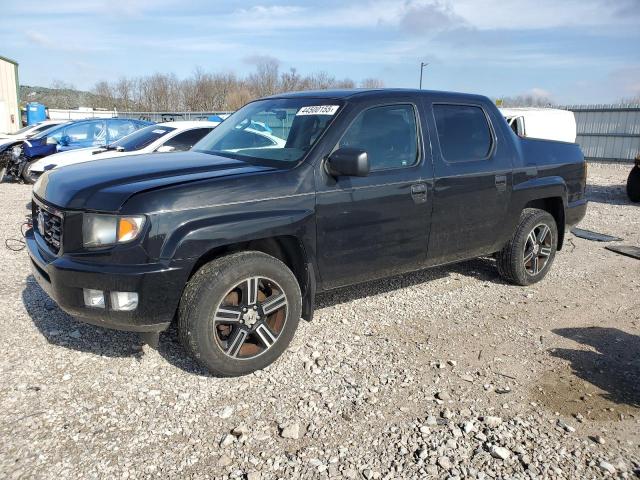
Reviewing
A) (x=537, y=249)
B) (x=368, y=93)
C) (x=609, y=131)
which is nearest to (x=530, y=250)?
(x=537, y=249)

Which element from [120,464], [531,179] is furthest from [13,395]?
[531,179]

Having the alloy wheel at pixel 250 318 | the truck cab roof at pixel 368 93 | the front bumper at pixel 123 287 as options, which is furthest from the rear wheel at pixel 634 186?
the front bumper at pixel 123 287

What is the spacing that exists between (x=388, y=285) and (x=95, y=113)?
3570 cm

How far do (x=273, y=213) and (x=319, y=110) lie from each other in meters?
1.05

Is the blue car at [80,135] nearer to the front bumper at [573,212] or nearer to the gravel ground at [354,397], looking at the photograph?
the gravel ground at [354,397]

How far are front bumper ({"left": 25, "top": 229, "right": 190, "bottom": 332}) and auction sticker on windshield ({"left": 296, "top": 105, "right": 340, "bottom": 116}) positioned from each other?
1.64m

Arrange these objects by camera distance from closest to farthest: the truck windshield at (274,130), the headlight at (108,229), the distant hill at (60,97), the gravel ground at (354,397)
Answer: the gravel ground at (354,397), the headlight at (108,229), the truck windshield at (274,130), the distant hill at (60,97)

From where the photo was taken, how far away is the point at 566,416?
328cm

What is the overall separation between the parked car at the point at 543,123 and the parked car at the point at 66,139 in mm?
9363

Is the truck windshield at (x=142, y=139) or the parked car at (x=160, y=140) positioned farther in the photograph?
the truck windshield at (x=142, y=139)

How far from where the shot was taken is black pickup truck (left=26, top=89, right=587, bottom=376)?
327 cm

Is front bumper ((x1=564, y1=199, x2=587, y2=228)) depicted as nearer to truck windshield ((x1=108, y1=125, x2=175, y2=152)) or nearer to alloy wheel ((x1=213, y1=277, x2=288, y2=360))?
alloy wheel ((x1=213, y1=277, x2=288, y2=360))

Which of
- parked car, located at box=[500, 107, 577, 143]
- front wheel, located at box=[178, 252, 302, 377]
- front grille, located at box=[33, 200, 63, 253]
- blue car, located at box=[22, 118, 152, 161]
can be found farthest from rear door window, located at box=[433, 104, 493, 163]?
blue car, located at box=[22, 118, 152, 161]

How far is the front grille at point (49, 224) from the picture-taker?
11.5 ft
